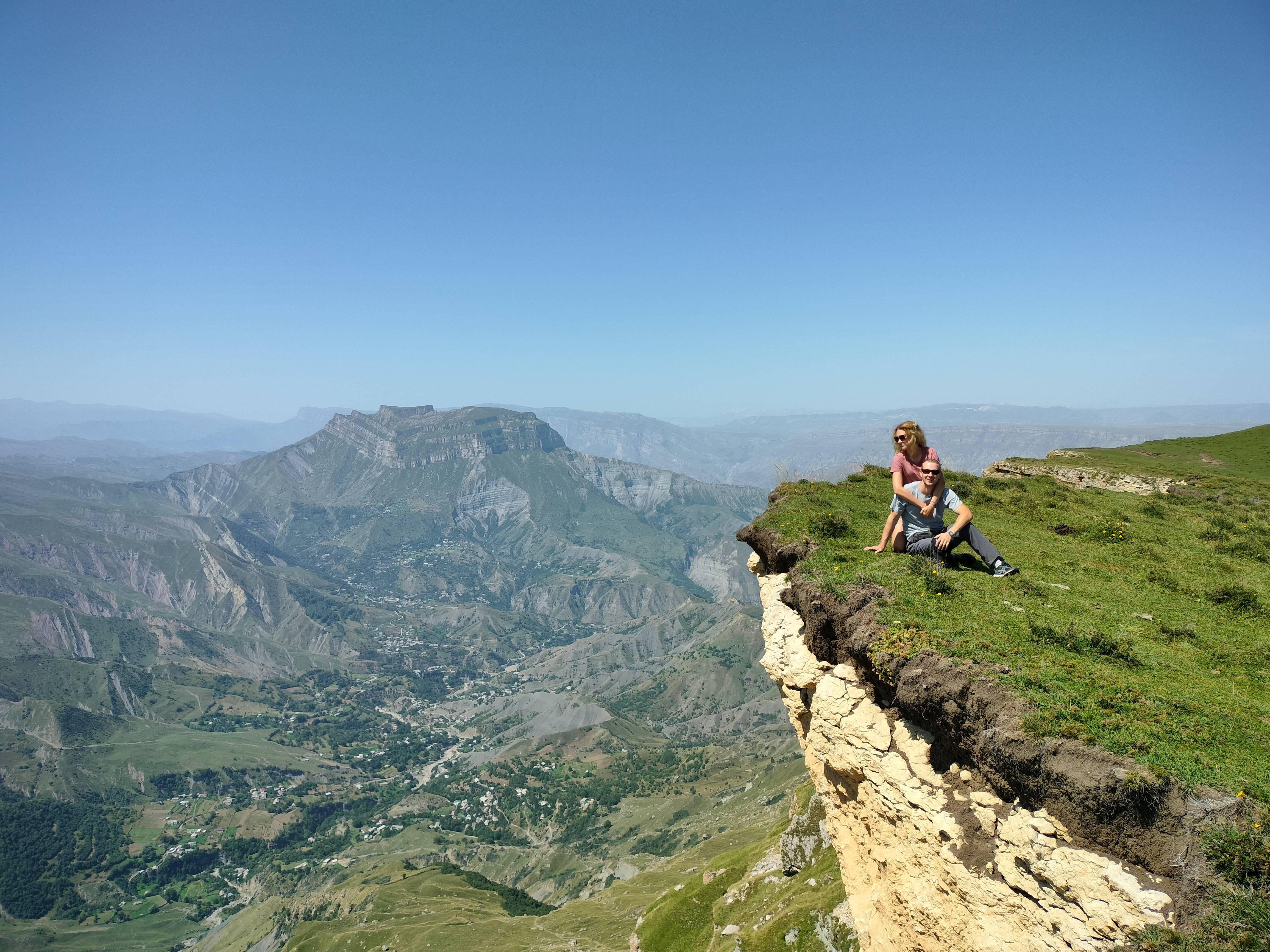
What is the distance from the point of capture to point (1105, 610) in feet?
47.5

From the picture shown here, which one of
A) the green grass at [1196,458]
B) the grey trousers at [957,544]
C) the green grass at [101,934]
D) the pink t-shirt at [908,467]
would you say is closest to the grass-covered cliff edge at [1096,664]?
the grey trousers at [957,544]

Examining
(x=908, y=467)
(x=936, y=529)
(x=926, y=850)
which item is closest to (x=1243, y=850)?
(x=926, y=850)

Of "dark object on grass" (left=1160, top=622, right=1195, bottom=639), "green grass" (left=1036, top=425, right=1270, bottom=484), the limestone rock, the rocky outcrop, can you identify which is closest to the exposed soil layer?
the limestone rock

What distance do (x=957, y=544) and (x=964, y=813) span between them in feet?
26.5

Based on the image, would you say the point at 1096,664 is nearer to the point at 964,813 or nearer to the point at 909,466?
the point at 964,813

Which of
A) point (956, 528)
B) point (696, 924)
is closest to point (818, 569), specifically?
point (956, 528)

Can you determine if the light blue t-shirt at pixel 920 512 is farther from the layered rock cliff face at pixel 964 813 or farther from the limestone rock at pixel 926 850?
the limestone rock at pixel 926 850

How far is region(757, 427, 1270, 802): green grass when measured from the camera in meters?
9.29

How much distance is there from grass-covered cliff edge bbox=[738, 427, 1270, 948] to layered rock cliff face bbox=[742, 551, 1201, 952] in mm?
47

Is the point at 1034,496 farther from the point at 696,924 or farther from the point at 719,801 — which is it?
the point at 719,801

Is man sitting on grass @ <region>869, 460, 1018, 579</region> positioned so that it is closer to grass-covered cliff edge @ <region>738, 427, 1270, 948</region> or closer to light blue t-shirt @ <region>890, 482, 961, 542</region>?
light blue t-shirt @ <region>890, 482, 961, 542</region>

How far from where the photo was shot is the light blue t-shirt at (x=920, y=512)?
15.2 metres

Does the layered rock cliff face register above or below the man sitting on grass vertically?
below

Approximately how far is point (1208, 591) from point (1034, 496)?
12593mm
